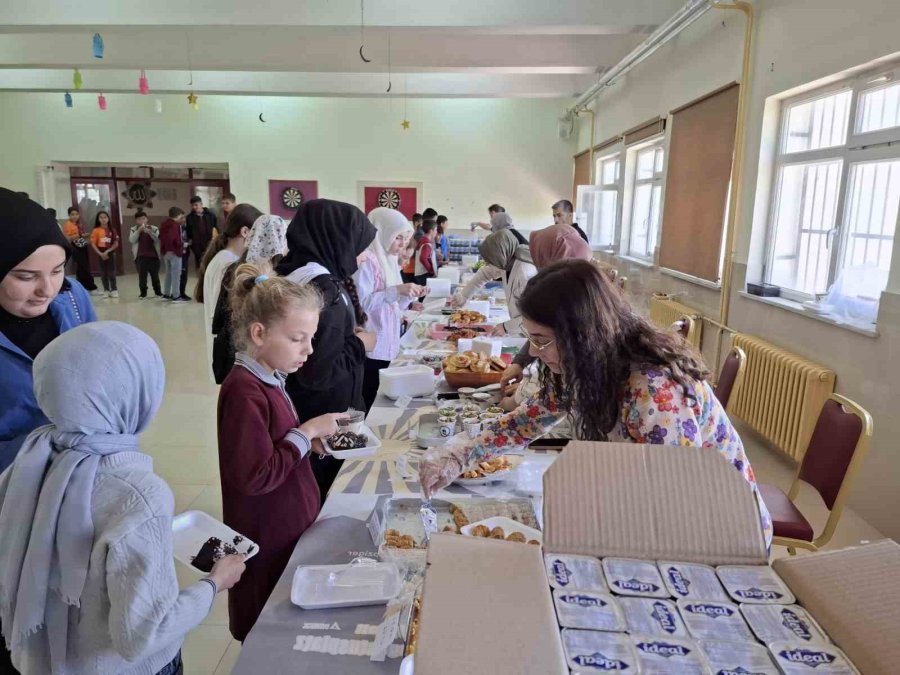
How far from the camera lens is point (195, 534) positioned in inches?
52.1

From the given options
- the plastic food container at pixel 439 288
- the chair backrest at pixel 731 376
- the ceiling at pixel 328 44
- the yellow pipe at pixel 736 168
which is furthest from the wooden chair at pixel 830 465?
the ceiling at pixel 328 44

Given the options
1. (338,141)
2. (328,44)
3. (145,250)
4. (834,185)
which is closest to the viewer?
(834,185)

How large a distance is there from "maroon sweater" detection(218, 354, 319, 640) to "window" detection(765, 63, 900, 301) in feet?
9.36

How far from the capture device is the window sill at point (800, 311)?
109 inches

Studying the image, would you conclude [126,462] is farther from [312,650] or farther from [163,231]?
[163,231]

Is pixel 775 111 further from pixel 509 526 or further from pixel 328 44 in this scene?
pixel 328 44

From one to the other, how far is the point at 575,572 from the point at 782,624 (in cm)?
20

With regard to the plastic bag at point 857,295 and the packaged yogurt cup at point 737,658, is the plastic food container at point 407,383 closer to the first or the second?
the packaged yogurt cup at point 737,658

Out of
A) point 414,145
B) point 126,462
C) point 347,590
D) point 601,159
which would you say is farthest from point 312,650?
point 414,145

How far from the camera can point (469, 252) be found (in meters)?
10.0

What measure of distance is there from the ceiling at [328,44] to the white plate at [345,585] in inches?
201

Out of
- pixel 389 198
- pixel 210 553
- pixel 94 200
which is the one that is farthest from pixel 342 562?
pixel 94 200

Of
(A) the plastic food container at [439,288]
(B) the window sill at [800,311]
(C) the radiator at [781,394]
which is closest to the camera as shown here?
(B) the window sill at [800,311]

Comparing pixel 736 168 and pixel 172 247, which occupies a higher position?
pixel 736 168
